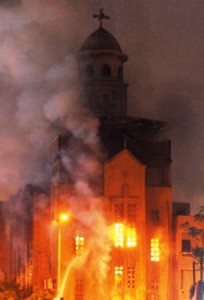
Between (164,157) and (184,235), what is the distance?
8269mm

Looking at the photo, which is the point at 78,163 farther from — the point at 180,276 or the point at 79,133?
the point at 180,276

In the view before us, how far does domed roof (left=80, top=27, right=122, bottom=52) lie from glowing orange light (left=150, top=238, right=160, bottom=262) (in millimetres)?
22410

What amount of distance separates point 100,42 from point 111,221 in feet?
71.5

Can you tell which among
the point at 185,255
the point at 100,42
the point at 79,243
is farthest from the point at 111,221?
the point at 100,42

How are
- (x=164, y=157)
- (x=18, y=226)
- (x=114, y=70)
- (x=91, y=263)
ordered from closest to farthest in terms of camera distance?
(x=91, y=263)
(x=164, y=157)
(x=114, y=70)
(x=18, y=226)

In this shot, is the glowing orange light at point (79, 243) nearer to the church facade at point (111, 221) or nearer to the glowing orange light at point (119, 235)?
the church facade at point (111, 221)

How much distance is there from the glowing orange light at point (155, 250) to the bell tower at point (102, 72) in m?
15.7

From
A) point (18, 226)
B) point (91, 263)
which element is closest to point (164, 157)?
point (91, 263)

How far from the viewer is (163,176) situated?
84312 millimetres

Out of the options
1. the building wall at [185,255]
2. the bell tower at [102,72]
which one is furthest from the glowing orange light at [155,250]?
the bell tower at [102,72]

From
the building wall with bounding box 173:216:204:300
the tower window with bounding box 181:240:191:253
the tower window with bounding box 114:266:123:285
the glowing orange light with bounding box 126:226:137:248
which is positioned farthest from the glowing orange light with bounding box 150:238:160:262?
the tower window with bounding box 114:266:123:285

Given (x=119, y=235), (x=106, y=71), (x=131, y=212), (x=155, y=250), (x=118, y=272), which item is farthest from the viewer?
(x=106, y=71)

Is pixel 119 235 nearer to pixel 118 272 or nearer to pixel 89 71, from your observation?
pixel 118 272

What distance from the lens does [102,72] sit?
91500 mm
